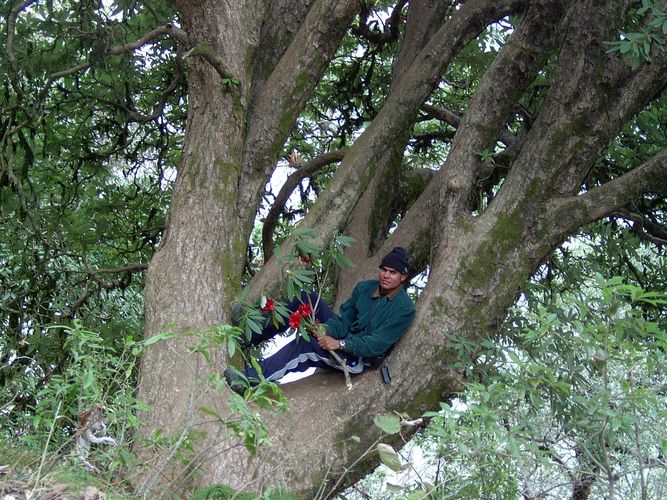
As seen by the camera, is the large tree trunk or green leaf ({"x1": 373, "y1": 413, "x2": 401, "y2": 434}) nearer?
green leaf ({"x1": 373, "y1": 413, "x2": 401, "y2": 434})

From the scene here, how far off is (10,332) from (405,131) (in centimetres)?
398

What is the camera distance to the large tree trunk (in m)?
5.70

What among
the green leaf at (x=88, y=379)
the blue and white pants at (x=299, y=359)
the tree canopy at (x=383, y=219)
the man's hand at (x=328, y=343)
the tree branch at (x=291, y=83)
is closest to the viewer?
the green leaf at (x=88, y=379)

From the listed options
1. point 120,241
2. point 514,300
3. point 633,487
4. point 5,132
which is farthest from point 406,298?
point 120,241

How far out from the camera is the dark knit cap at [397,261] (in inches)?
246

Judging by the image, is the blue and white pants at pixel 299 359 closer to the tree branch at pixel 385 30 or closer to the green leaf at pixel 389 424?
the green leaf at pixel 389 424

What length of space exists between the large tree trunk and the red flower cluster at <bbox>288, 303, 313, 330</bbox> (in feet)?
1.37

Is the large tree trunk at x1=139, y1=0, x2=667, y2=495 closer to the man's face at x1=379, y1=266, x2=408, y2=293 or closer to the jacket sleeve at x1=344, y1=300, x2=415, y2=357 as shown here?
the jacket sleeve at x1=344, y1=300, x2=415, y2=357

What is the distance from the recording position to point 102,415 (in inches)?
171

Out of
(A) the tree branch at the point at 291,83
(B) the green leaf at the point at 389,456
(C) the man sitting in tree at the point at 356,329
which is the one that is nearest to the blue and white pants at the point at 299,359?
(C) the man sitting in tree at the point at 356,329

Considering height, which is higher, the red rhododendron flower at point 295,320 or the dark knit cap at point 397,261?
the dark knit cap at point 397,261

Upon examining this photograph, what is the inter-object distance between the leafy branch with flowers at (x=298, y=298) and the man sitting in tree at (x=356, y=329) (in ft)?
0.14

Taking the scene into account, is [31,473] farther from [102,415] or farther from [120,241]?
[120,241]

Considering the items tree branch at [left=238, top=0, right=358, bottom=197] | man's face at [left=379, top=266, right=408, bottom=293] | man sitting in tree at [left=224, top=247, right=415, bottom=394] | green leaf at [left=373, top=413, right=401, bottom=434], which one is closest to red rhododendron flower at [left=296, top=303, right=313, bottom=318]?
man sitting in tree at [left=224, top=247, right=415, bottom=394]
